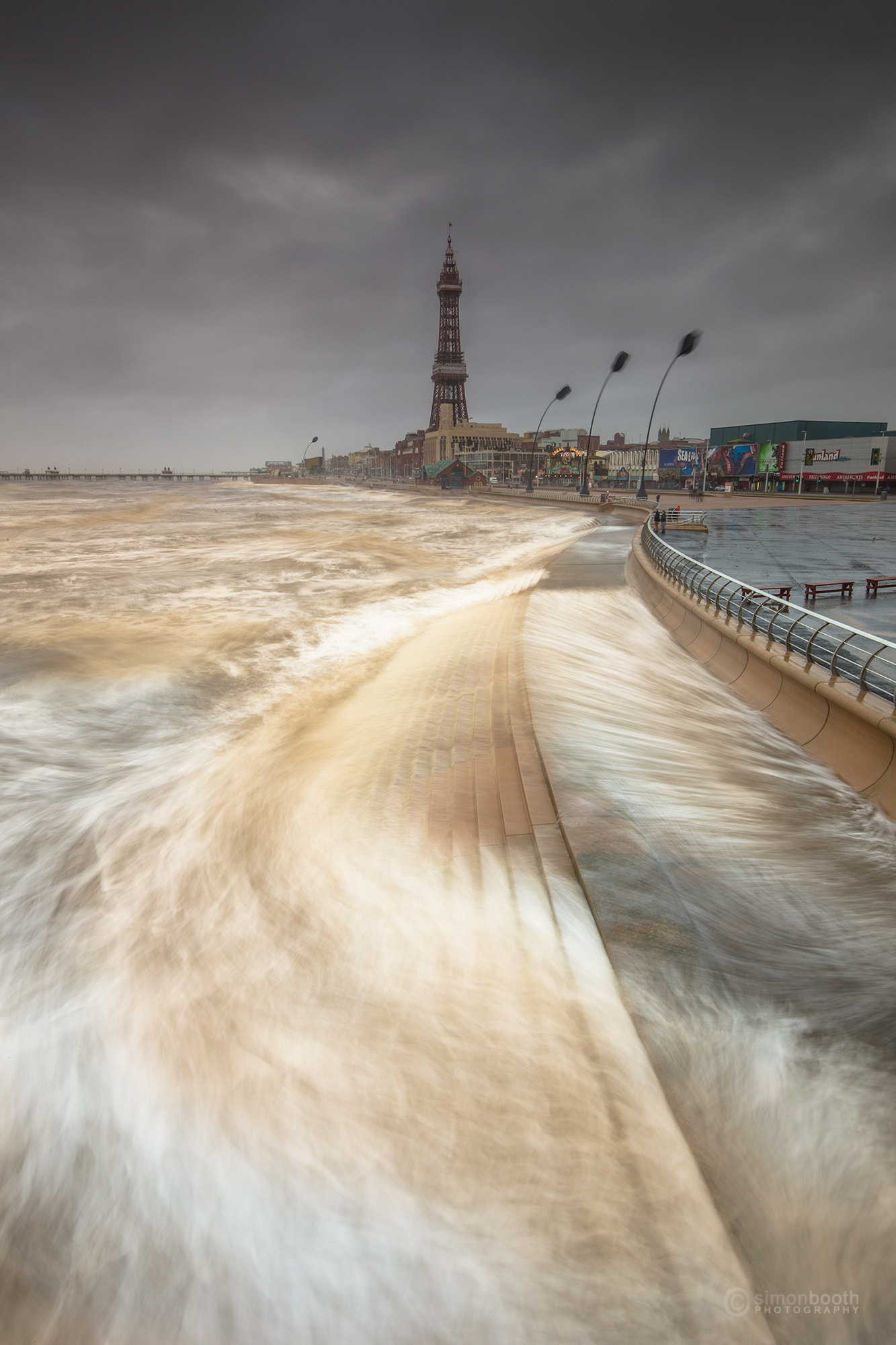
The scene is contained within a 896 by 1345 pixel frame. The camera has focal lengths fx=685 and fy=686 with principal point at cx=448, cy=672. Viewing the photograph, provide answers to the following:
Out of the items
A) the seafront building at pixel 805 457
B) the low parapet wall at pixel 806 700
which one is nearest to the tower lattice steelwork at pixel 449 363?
the seafront building at pixel 805 457

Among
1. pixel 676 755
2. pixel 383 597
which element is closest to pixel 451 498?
pixel 383 597

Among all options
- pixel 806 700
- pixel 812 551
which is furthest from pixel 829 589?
pixel 806 700

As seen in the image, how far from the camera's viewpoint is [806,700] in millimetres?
9922

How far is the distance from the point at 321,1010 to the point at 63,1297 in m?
1.86

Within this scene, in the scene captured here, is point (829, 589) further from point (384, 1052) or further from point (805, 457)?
point (805, 457)

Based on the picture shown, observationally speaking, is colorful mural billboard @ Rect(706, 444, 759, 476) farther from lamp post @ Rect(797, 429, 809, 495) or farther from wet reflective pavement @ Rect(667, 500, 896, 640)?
wet reflective pavement @ Rect(667, 500, 896, 640)

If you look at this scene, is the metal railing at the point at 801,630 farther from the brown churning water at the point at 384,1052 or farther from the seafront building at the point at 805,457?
the seafront building at the point at 805,457

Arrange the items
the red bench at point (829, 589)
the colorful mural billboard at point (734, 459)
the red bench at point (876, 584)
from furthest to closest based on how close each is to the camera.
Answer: the colorful mural billboard at point (734, 459) < the red bench at point (876, 584) < the red bench at point (829, 589)

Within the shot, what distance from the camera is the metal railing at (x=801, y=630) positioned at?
8.59m

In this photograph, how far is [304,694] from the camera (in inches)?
488

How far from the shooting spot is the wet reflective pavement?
18.3 m

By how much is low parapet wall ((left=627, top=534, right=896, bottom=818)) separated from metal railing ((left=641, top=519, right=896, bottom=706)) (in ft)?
0.58

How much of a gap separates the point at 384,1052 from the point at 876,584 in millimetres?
20044

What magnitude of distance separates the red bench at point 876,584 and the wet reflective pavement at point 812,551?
0.62ft
